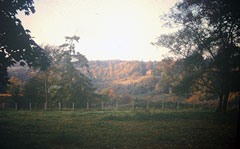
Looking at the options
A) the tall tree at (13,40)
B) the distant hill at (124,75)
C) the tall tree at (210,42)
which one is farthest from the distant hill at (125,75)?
the tall tree at (13,40)

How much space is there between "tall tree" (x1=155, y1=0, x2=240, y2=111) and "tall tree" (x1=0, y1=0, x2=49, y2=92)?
1508 cm

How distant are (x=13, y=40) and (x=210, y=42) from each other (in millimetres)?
16467

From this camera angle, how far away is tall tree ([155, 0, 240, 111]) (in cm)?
1669

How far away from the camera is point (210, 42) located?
16781mm

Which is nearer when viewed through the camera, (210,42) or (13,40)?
(13,40)

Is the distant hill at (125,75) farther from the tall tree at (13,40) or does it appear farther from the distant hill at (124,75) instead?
the tall tree at (13,40)

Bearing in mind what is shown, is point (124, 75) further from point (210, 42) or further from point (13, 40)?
point (13, 40)

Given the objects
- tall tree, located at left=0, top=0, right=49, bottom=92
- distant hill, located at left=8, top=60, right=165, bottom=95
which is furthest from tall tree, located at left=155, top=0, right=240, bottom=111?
distant hill, located at left=8, top=60, right=165, bottom=95

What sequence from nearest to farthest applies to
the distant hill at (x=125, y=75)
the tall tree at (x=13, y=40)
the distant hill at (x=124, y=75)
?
the tall tree at (x=13, y=40)
the distant hill at (x=124, y=75)
the distant hill at (x=125, y=75)

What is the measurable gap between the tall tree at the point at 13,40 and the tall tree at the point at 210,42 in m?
15.1

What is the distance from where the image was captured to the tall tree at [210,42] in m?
16.7

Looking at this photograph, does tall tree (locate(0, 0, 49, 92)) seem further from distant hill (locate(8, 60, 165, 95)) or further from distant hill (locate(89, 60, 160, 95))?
distant hill (locate(89, 60, 160, 95))

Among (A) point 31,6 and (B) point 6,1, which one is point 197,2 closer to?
(A) point 31,6

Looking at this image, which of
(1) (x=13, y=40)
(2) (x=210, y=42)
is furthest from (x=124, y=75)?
(1) (x=13, y=40)
